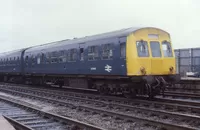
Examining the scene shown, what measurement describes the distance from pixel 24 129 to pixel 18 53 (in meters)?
21.1

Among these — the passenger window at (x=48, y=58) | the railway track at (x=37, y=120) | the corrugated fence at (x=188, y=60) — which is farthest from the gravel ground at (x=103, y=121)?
the corrugated fence at (x=188, y=60)

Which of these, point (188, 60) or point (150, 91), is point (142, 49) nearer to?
point (150, 91)

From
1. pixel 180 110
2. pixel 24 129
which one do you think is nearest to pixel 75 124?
pixel 24 129

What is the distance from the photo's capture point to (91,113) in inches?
433

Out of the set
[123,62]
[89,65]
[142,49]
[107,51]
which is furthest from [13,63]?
[142,49]

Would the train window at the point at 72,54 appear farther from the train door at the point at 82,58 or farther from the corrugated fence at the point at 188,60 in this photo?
the corrugated fence at the point at 188,60

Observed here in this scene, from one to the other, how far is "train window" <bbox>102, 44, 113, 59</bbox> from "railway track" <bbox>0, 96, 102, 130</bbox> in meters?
4.40

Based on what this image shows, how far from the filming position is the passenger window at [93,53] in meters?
15.7

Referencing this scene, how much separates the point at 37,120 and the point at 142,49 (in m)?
5.81

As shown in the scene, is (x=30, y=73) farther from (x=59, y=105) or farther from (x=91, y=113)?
(x=91, y=113)

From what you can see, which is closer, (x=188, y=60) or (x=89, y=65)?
(x=89, y=65)

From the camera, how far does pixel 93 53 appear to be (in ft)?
52.5

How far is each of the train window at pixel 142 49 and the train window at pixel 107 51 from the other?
56.1 inches

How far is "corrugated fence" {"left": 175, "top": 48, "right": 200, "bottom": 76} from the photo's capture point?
26.6m
